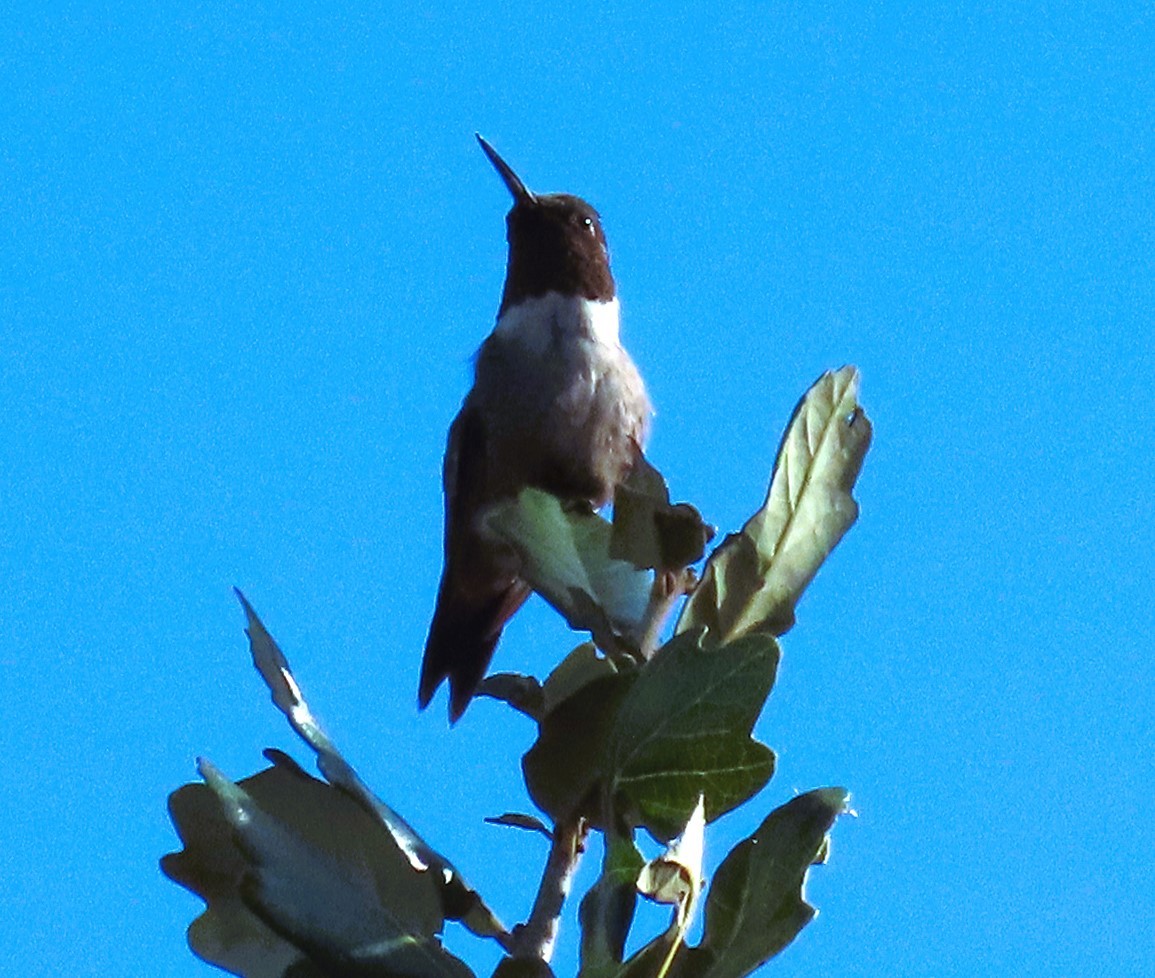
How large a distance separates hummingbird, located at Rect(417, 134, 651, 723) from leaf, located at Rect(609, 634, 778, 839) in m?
2.88

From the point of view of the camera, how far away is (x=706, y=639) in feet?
6.72

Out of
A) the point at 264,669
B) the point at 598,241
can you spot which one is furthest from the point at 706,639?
the point at 598,241

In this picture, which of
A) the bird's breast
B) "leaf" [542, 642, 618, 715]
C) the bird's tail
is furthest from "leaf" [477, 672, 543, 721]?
the bird's breast

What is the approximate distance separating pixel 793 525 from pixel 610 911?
0.62 meters

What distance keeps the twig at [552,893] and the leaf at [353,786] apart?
5 centimetres

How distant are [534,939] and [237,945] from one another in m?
0.35

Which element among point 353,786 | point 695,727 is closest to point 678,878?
point 695,727

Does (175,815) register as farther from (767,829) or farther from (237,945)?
(767,829)

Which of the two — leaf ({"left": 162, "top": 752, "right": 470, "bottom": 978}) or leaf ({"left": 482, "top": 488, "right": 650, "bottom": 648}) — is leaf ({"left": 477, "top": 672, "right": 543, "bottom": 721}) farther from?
leaf ({"left": 162, "top": 752, "right": 470, "bottom": 978})

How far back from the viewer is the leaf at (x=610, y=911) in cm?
165

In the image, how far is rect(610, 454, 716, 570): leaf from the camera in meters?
2.10

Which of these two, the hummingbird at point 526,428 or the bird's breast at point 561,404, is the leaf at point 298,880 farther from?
the bird's breast at point 561,404

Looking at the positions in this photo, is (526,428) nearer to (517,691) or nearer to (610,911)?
(517,691)

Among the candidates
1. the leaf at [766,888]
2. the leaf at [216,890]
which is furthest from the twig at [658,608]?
the leaf at [216,890]
